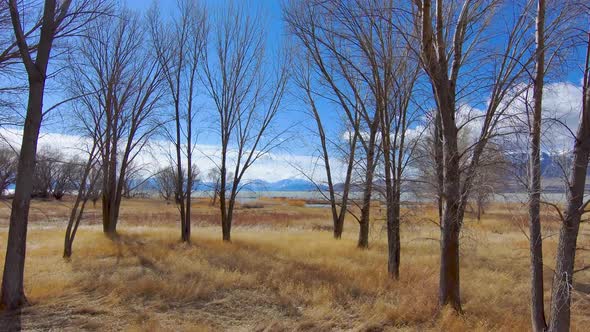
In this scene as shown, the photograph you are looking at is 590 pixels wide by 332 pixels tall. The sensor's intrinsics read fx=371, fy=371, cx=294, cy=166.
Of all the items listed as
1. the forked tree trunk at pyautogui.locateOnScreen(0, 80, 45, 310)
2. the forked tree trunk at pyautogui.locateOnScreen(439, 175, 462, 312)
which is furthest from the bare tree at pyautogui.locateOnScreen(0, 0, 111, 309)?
the forked tree trunk at pyautogui.locateOnScreen(439, 175, 462, 312)

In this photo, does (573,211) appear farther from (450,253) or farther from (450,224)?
(450,253)

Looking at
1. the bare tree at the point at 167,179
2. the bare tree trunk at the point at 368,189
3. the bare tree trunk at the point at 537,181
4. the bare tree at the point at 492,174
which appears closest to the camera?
the bare tree trunk at the point at 537,181

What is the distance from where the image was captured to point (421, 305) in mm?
6859

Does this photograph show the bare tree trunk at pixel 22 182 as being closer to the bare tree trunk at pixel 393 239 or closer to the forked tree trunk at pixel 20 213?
the forked tree trunk at pixel 20 213

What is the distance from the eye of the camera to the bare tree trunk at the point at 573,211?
189 inches

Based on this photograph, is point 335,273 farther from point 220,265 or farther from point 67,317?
point 67,317

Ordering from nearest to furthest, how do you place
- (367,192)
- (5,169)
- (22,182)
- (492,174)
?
(22,182), (492,174), (367,192), (5,169)

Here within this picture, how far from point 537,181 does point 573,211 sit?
0.57 meters

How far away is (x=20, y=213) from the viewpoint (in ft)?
21.7

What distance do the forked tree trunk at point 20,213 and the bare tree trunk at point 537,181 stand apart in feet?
27.0

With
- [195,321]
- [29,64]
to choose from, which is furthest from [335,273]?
[29,64]

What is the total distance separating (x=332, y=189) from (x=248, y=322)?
987cm

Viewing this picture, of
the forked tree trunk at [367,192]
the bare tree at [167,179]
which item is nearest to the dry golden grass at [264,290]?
the forked tree trunk at [367,192]

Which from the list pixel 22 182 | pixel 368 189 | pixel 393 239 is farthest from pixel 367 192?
pixel 22 182
